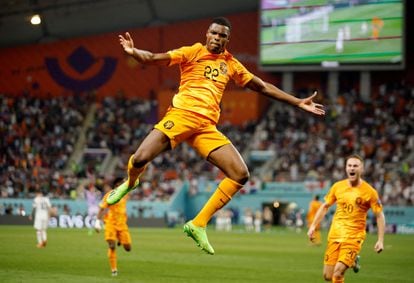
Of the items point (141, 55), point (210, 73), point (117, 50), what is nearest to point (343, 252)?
point (210, 73)

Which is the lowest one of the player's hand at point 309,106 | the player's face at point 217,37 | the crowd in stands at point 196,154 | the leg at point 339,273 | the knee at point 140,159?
the leg at point 339,273

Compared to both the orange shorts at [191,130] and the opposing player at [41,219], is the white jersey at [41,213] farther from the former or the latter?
the orange shorts at [191,130]

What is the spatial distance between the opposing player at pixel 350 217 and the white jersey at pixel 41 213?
667 inches

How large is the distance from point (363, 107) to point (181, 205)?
44.2ft

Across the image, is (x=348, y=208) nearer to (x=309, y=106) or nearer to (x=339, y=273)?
(x=339, y=273)

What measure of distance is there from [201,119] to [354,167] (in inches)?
152

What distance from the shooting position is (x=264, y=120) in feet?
190

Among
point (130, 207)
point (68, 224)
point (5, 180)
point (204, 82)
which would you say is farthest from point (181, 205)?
point (204, 82)

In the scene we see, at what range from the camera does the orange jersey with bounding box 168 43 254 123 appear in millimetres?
12023

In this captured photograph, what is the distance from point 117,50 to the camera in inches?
2458

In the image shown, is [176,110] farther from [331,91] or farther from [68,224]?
[331,91]

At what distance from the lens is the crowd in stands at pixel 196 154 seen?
50.3 m

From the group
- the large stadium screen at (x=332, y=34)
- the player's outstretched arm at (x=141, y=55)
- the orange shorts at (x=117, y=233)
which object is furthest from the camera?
the large stadium screen at (x=332, y=34)

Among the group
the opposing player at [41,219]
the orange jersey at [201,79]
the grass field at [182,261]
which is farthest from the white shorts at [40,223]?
the orange jersey at [201,79]
